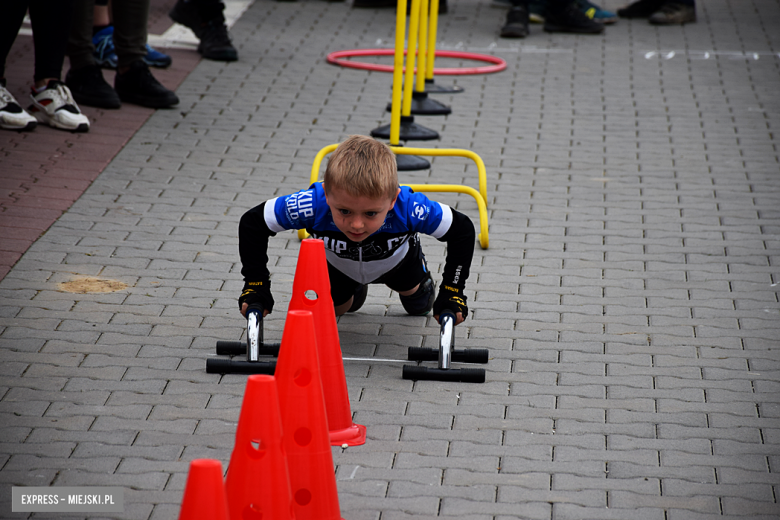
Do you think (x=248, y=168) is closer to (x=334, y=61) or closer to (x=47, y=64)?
(x=47, y=64)

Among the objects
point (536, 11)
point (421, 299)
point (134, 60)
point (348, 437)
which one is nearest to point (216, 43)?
point (134, 60)

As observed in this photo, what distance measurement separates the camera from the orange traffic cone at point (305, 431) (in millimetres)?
2812

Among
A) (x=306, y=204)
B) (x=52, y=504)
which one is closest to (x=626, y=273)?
(x=306, y=204)

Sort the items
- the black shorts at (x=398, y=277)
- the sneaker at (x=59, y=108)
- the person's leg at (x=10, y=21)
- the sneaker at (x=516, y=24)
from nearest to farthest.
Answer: the black shorts at (x=398, y=277) → the person's leg at (x=10, y=21) → the sneaker at (x=59, y=108) → the sneaker at (x=516, y=24)

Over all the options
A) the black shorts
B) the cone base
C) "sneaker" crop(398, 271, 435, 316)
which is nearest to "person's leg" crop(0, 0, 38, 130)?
the black shorts

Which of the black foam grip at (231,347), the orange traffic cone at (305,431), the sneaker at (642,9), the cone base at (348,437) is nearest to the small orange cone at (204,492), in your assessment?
the orange traffic cone at (305,431)

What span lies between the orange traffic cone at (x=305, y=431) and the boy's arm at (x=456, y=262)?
118 centimetres

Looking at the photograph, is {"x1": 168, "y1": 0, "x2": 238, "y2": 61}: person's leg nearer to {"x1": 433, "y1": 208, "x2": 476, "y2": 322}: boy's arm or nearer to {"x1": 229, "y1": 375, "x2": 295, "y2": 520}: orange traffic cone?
{"x1": 433, "y1": 208, "x2": 476, "y2": 322}: boy's arm

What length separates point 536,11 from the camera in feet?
37.8

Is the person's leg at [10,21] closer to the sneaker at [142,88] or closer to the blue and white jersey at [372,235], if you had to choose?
the sneaker at [142,88]

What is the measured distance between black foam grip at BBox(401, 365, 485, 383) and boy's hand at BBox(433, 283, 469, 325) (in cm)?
22

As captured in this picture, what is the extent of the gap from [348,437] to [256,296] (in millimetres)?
828

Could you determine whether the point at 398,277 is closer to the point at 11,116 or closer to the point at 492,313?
the point at 492,313

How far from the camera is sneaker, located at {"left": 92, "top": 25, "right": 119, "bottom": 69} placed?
8.50 meters
